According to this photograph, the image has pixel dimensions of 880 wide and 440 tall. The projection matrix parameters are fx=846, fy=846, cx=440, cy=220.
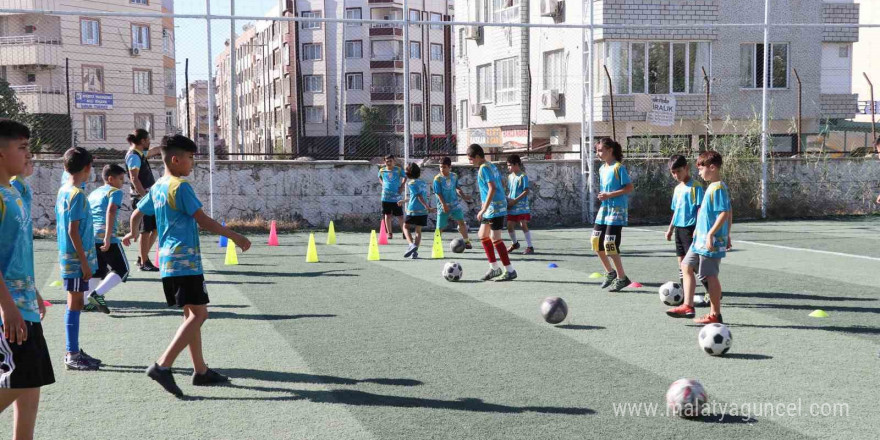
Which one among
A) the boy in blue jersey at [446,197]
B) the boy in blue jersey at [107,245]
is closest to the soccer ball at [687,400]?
the boy in blue jersey at [107,245]

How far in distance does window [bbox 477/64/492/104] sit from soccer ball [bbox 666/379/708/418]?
32171mm

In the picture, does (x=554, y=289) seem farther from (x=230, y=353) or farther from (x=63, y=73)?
(x=63, y=73)

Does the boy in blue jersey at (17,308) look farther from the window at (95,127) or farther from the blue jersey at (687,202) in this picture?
the window at (95,127)

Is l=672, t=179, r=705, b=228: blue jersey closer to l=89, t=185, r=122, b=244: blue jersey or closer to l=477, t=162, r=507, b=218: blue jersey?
l=477, t=162, r=507, b=218: blue jersey

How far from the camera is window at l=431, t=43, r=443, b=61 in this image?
59.8m

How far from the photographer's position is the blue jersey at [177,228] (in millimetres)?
5930

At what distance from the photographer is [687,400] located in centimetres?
505

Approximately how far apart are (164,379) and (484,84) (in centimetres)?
3339

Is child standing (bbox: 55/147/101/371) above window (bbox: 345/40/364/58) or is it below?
below

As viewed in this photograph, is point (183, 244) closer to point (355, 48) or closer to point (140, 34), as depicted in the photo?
point (140, 34)

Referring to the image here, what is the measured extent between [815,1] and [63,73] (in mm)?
26022

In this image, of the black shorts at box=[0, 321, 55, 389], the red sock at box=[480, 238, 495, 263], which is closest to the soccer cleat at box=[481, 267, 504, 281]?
the red sock at box=[480, 238, 495, 263]

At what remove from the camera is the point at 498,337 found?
24.7ft

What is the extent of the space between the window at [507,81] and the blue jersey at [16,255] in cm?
3108
